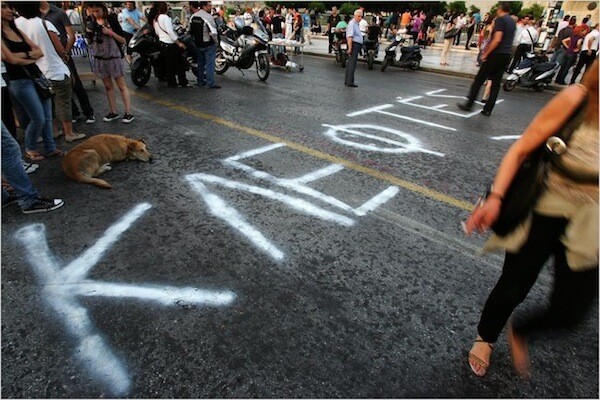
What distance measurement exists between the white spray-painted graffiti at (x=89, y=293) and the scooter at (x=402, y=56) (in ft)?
36.7

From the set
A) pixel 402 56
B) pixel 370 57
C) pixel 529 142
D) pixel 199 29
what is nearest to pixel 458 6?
pixel 402 56

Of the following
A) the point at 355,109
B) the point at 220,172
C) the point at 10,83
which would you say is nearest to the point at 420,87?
the point at 355,109

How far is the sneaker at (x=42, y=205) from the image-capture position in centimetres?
324

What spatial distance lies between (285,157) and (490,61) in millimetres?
4634

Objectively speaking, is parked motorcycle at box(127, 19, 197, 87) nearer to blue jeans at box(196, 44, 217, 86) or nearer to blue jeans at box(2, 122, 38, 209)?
blue jeans at box(196, 44, 217, 86)

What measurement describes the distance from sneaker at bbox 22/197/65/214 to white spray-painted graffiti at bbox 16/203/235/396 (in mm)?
250

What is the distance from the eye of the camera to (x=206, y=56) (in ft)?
26.1

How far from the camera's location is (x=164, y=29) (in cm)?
746

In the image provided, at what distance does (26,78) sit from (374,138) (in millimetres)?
4198

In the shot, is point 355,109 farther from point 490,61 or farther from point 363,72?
point 363,72

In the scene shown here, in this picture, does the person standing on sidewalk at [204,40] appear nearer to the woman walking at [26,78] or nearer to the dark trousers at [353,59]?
the dark trousers at [353,59]

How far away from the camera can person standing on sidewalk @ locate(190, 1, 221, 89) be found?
7402 millimetres

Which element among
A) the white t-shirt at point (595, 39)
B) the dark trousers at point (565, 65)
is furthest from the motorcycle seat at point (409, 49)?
the white t-shirt at point (595, 39)

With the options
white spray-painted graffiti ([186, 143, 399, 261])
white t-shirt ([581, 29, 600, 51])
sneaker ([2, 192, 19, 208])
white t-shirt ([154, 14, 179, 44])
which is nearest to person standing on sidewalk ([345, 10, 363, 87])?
white t-shirt ([154, 14, 179, 44])
